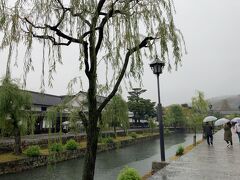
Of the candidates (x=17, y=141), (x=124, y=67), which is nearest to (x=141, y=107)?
(x=17, y=141)

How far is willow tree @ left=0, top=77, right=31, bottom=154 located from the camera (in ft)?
50.6

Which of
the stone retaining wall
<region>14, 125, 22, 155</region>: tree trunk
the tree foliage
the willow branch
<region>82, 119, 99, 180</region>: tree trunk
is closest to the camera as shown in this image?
<region>82, 119, 99, 180</region>: tree trunk

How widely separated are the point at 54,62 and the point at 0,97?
40.7 ft

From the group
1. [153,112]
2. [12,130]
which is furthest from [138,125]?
[12,130]

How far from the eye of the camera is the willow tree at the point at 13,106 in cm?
1544

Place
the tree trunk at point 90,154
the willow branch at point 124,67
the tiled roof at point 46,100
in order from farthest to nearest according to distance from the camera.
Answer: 1. the tiled roof at point 46,100
2. the willow branch at point 124,67
3. the tree trunk at point 90,154

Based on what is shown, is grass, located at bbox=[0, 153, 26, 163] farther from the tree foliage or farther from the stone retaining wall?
the tree foliage

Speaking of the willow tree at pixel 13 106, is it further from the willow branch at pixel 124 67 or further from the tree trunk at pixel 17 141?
the willow branch at pixel 124 67

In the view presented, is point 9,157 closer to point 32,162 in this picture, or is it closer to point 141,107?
point 32,162

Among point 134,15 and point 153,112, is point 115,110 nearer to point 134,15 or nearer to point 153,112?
point 134,15

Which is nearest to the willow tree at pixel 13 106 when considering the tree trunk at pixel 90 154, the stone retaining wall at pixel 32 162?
the stone retaining wall at pixel 32 162

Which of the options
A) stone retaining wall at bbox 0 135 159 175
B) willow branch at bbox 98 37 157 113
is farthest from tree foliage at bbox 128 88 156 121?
willow branch at bbox 98 37 157 113

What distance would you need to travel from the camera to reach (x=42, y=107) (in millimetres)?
31703

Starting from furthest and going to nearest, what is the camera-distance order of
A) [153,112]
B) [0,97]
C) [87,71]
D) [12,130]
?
[153,112] → [12,130] → [0,97] → [87,71]
